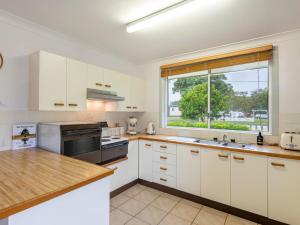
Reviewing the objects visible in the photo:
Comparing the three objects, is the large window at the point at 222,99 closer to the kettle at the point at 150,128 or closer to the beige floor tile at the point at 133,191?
the kettle at the point at 150,128

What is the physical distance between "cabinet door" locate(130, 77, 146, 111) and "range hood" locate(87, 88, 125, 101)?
470 mm

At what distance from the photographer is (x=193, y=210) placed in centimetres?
219

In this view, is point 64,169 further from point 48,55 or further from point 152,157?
point 152,157

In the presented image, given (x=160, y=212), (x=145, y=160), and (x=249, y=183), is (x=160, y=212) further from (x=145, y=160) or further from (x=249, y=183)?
(x=249, y=183)

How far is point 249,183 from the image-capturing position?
1.99 metres

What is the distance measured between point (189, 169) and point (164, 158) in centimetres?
44

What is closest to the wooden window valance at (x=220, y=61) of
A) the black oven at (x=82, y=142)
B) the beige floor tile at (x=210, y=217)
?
the black oven at (x=82, y=142)

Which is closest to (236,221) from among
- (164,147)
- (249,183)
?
(249,183)

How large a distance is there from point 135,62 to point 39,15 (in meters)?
1.99

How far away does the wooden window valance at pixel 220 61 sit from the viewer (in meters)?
2.36

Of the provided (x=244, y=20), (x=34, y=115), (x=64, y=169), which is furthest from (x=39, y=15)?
(x=244, y=20)

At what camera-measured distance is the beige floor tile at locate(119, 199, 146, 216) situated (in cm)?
216

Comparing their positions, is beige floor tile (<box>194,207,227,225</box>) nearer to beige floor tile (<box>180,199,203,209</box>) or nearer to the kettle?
beige floor tile (<box>180,199,203,209</box>)

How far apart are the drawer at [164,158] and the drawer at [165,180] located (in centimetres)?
23
